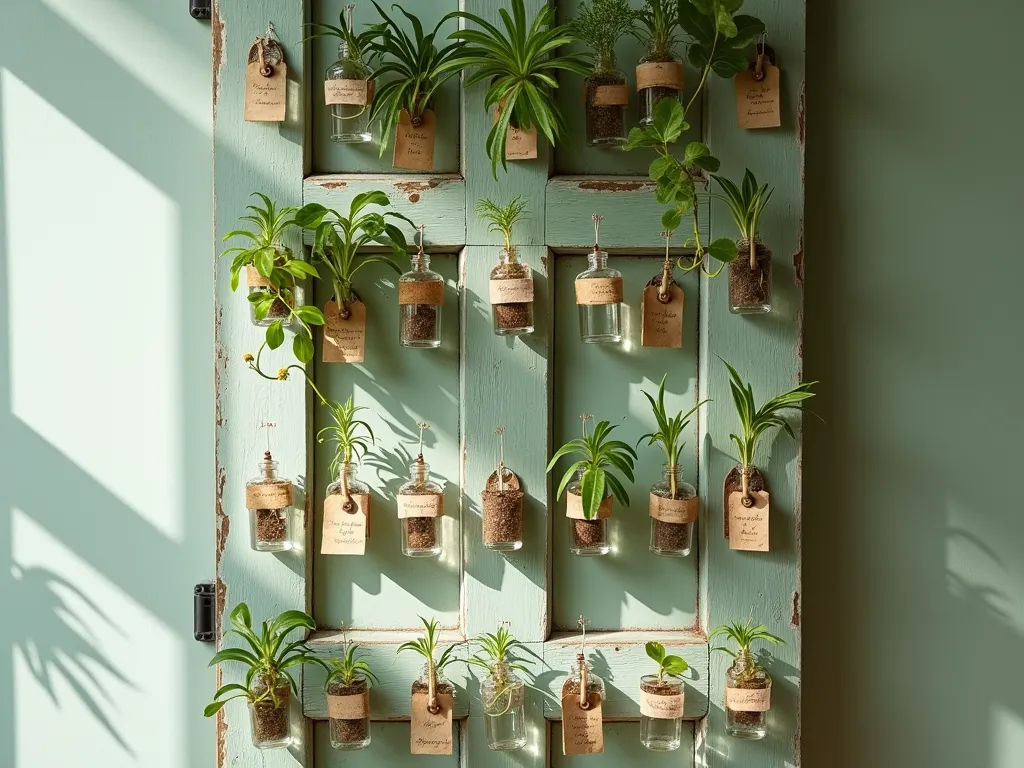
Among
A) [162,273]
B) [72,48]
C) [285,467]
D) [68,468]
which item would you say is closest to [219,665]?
[285,467]

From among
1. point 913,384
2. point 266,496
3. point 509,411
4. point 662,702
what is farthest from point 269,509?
point 913,384

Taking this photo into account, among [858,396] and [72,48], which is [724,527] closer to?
[858,396]

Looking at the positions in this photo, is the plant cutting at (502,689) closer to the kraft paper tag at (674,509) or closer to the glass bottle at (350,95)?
the kraft paper tag at (674,509)

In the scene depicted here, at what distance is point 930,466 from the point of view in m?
1.75

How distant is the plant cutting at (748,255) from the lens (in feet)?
5.20

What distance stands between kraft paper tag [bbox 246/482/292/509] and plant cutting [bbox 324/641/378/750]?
0.32 m

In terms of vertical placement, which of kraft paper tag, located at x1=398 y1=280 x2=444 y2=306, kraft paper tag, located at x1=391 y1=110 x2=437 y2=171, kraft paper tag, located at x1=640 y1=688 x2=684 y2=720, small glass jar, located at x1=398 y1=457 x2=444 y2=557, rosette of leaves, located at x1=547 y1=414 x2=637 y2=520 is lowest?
kraft paper tag, located at x1=640 y1=688 x2=684 y2=720

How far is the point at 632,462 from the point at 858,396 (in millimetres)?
517

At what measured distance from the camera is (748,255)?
1.60m

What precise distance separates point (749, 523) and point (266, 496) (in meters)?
0.93

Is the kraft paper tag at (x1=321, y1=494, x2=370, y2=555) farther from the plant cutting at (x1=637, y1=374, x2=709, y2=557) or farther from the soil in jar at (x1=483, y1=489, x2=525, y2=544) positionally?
the plant cutting at (x1=637, y1=374, x2=709, y2=557)

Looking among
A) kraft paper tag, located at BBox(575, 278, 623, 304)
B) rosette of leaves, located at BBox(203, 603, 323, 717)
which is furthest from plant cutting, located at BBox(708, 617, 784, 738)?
rosette of leaves, located at BBox(203, 603, 323, 717)

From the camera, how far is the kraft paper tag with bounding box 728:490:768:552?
1609mm

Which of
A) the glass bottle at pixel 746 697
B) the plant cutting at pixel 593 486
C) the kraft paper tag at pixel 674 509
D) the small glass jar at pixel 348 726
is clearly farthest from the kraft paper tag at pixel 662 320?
the small glass jar at pixel 348 726
